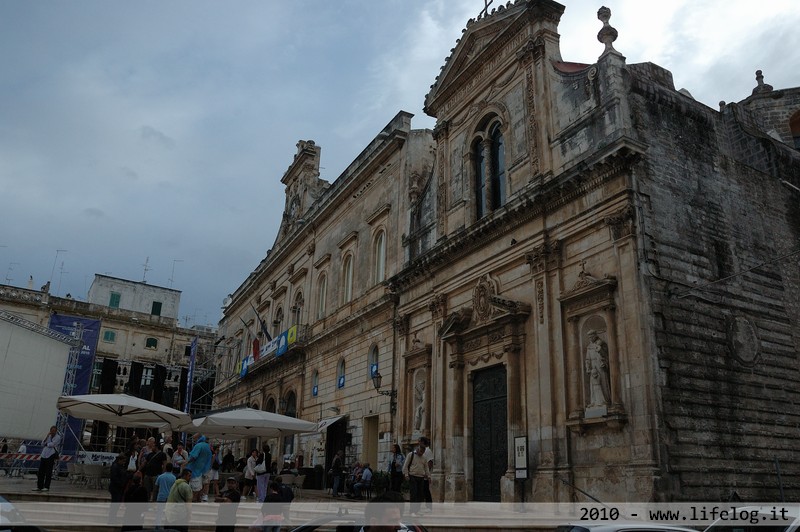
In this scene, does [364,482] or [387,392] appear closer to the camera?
[364,482]

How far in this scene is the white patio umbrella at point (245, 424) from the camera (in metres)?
16.4

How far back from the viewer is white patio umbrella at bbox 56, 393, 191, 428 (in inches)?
646

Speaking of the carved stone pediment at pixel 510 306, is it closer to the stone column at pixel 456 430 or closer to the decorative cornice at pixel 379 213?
the stone column at pixel 456 430

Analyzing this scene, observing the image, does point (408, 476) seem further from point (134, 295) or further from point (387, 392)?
point (134, 295)

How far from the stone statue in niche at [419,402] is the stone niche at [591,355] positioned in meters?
5.94

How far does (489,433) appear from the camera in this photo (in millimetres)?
15391

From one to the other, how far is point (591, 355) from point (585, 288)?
135 cm

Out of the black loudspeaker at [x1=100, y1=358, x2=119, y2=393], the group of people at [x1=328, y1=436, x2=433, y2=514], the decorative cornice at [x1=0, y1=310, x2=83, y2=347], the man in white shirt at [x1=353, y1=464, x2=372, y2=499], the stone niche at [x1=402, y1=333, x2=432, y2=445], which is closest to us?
the group of people at [x1=328, y1=436, x2=433, y2=514]

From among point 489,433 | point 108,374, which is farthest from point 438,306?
point 108,374

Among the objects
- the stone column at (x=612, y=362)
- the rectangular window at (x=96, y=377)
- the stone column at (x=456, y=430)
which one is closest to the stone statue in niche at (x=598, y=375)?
the stone column at (x=612, y=362)

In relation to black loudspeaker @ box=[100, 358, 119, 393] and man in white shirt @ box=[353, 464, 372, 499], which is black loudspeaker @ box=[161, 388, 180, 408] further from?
man in white shirt @ box=[353, 464, 372, 499]

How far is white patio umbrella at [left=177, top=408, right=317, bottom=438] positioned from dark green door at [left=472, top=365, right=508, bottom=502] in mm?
5048

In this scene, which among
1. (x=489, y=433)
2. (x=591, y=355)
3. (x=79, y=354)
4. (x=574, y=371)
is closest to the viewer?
(x=591, y=355)

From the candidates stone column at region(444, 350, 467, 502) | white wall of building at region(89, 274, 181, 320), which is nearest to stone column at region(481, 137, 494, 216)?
stone column at region(444, 350, 467, 502)
